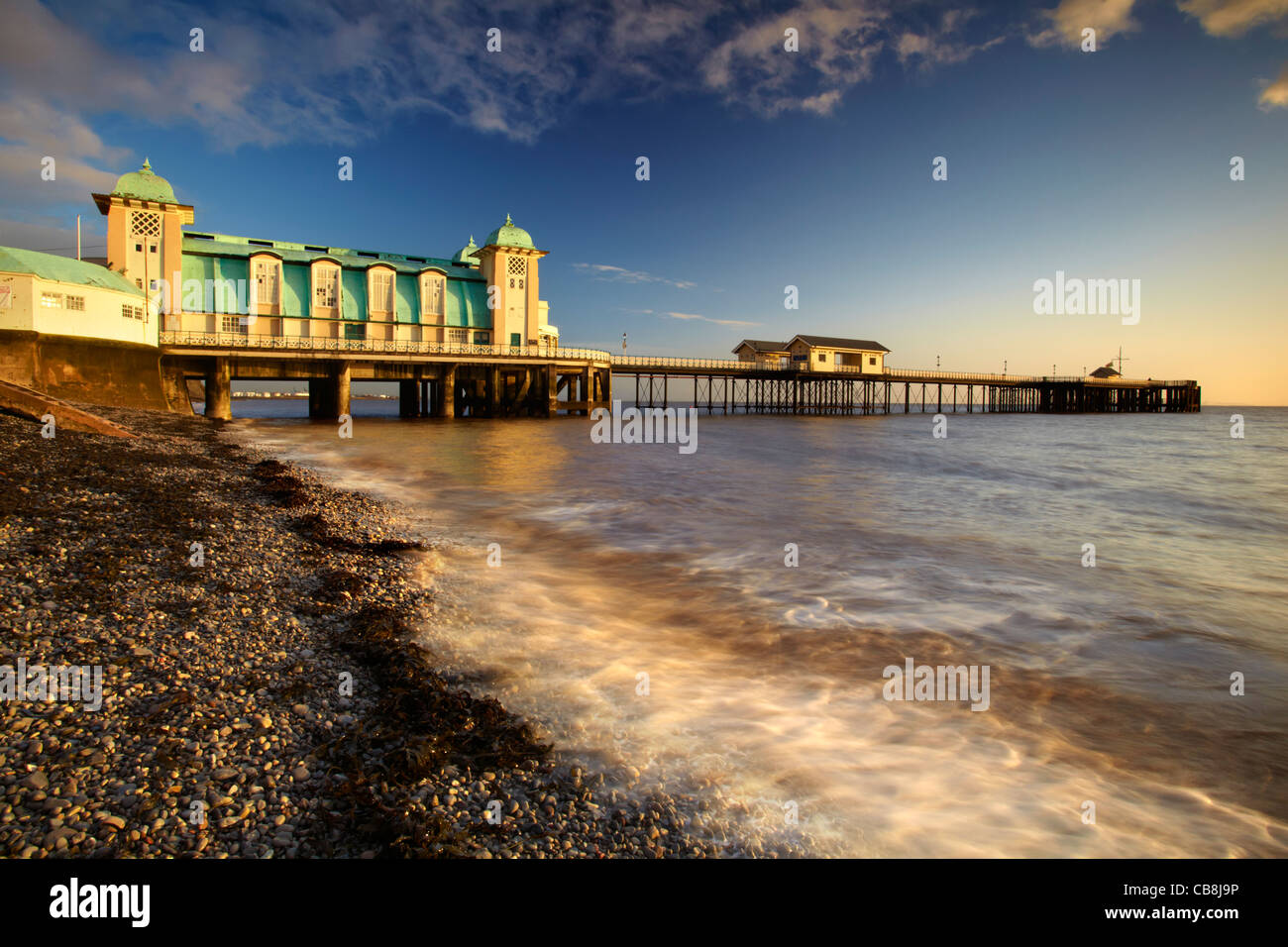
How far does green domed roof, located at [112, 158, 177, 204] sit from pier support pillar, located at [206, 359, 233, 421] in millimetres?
11231

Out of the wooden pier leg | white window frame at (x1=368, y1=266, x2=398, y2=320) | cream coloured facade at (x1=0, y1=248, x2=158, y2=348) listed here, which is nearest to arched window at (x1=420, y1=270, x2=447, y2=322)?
white window frame at (x1=368, y1=266, x2=398, y2=320)

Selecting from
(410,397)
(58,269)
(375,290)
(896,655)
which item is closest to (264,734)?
(896,655)

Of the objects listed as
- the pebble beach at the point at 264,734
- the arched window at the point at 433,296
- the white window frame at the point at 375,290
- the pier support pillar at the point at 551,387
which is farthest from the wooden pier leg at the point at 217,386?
the pebble beach at the point at 264,734

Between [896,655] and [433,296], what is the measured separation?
155 feet

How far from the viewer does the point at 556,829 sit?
311cm

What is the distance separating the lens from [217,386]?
117ft

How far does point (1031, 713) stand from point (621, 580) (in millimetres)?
5176

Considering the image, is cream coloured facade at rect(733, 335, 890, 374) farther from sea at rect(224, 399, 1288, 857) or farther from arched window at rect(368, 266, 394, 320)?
sea at rect(224, 399, 1288, 857)

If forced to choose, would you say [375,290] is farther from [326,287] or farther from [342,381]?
[342,381]

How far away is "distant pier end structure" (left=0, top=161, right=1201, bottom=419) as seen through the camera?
26.3 metres
